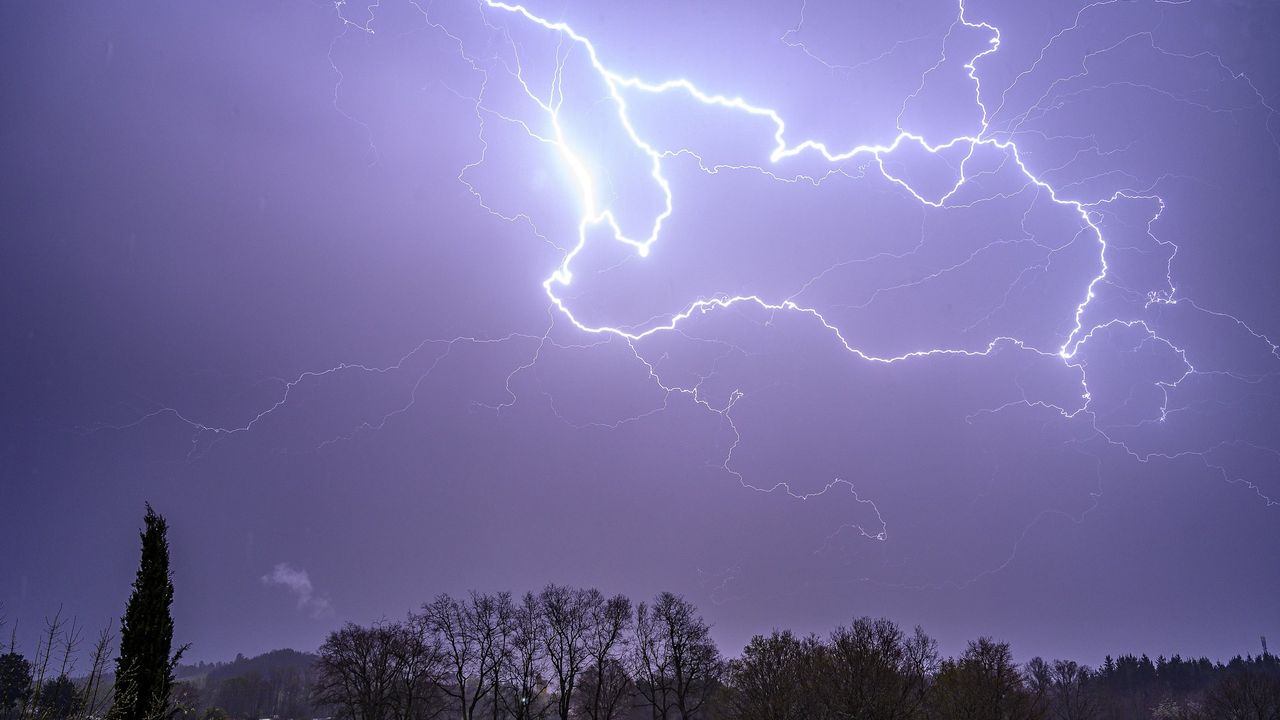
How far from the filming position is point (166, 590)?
1888cm

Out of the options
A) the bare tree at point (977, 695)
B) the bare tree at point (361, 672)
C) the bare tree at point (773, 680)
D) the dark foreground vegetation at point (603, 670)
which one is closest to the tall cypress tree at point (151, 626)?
the dark foreground vegetation at point (603, 670)

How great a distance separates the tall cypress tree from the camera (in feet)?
56.7

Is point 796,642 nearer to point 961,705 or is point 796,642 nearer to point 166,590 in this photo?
point 961,705

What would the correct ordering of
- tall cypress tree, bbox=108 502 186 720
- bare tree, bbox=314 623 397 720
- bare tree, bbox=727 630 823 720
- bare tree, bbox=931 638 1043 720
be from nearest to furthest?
tall cypress tree, bbox=108 502 186 720 < bare tree, bbox=727 630 823 720 < bare tree, bbox=931 638 1043 720 < bare tree, bbox=314 623 397 720

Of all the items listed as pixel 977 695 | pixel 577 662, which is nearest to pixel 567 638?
pixel 577 662

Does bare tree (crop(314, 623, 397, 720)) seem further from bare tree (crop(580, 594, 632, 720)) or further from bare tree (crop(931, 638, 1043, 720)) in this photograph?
bare tree (crop(931, 638, 1043, 720))

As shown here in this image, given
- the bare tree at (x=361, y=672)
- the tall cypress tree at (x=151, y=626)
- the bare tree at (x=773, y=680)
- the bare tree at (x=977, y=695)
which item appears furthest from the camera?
the bare tree at (x=361, y=672)

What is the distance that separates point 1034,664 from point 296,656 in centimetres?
17752

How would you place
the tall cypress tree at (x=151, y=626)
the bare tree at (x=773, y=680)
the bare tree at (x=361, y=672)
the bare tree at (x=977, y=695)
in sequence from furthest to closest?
1. the bare tree at (x=361, y=672)
2. the bare tree at (x=977, y=695)
3. the bare tree at (x=773, y=680)
4. the tall cypress tree at (x=151, y=626)

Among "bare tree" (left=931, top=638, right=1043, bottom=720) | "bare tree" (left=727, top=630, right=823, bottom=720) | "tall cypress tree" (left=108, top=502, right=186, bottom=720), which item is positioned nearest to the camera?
"tall cypress tree" (left=108, top=502, right=186, bottom=720)

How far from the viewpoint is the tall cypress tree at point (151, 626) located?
17.3 metres

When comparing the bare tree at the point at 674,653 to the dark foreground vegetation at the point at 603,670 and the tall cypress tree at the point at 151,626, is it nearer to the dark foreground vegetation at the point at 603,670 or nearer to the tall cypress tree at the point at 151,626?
the dark foreground vegetation at the point at 603,670

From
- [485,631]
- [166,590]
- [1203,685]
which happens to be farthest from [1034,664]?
[166,590]

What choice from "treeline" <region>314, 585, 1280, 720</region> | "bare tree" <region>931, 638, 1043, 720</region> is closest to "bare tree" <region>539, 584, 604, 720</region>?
"treeline" <region>314, 585, 1280, 720</region>
